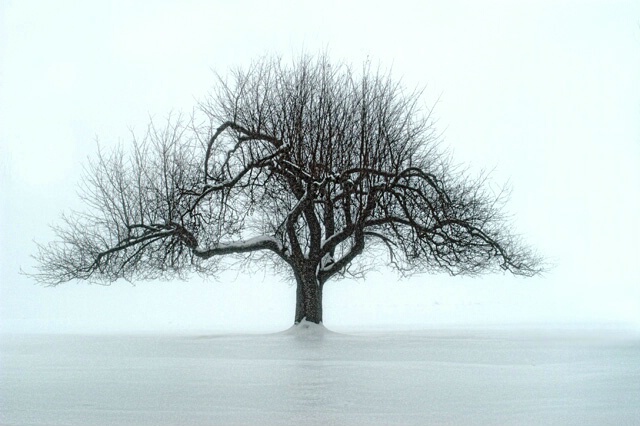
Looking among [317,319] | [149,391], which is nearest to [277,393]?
[149,391]

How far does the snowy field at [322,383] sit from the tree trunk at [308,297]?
3.81m

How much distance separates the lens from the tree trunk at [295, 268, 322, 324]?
2516 centimetres

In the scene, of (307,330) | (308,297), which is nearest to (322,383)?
(307,330)

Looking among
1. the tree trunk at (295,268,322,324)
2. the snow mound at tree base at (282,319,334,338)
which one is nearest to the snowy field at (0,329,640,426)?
the snow mound at tree base at (282,319,334,338)

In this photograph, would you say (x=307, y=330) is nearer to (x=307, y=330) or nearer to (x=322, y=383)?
(x=307, y=330)

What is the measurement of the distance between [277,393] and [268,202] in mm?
15506

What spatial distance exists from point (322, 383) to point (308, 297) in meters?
13.4

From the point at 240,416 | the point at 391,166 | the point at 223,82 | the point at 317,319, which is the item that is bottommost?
the point at 240,416

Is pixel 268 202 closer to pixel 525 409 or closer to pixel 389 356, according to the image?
pixel 389 356

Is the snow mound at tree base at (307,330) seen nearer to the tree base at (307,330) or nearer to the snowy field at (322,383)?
the tree base at (307,330)

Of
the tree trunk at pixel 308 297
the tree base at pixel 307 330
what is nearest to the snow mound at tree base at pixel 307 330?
the tree base at pixel 307 330

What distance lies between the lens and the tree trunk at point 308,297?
25.2m

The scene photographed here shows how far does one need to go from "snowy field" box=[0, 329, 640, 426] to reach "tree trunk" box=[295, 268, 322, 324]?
3805 mm

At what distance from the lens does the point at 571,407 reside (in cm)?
952
